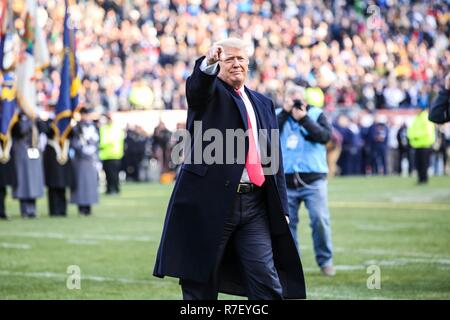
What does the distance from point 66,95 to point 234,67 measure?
575 inches

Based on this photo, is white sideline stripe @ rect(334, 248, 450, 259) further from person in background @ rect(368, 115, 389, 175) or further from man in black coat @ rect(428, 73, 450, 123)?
person in background @ rect(368, 115, 389, 175)

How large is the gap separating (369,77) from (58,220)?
88.5ft

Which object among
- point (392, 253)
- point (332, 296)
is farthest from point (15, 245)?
point (332, 296)

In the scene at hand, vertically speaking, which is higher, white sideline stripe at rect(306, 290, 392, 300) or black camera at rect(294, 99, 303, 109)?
black camera at rect(294, 99, 303, 109)

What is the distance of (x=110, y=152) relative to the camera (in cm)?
3011

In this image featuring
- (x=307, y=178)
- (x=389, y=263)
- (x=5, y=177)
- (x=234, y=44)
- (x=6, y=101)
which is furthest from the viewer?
(x=5, y=177)

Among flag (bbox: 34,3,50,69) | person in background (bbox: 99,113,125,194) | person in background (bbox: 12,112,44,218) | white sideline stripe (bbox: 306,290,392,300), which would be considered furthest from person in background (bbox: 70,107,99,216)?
white sideline stripe (bbox: 306,290,392,300)

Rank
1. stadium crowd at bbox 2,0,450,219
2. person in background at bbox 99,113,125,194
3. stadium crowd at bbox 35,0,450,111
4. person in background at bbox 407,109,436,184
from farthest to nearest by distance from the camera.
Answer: stadium crowd at bbox 35,0,450,111 → stadium crowd at bbox 2,0,450,219 → person in background at bbox 407,109,436,184 → person in background at bbox 99,113,125,194

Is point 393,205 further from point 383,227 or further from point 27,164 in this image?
point 27,164

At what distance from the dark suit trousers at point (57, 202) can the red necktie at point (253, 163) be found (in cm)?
1465

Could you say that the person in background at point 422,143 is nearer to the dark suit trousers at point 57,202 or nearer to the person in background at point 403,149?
the person in background at point 403,149

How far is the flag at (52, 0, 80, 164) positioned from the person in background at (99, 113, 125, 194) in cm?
683

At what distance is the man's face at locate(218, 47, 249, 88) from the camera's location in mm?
7605
